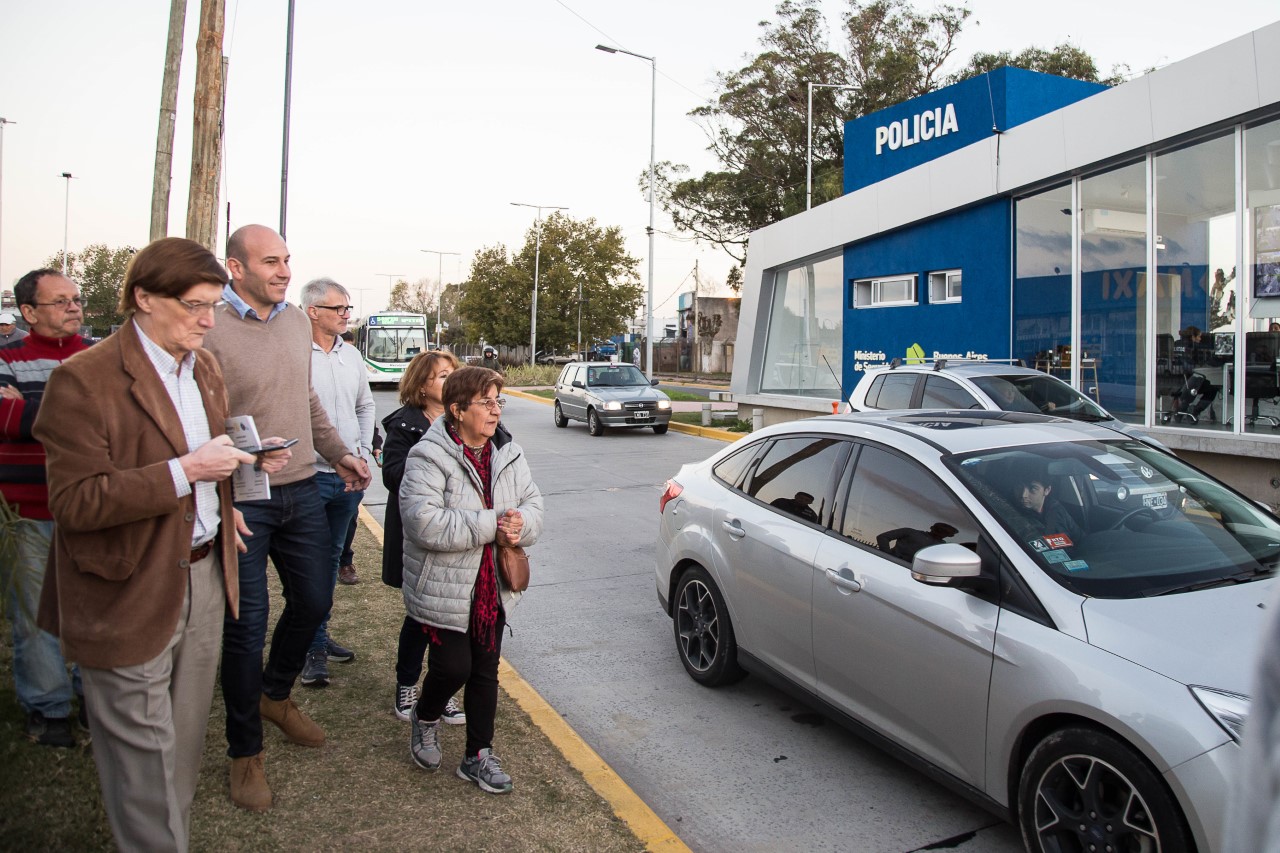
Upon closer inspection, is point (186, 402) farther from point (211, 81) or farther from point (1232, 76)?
point (1232, 76)

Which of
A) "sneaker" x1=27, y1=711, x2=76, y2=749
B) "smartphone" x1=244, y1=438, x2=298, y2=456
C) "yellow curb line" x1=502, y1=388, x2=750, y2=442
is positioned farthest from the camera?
"yellow curb line" x1=502, y1=388, x2=750, y2=442

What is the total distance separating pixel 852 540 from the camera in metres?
4.04

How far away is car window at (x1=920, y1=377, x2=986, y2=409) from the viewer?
9453 mm

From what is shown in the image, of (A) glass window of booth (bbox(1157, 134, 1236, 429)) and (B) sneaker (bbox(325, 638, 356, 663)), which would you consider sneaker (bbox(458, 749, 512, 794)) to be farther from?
(A) glass window of booth (bbox(1157, 134, 1236, 429))

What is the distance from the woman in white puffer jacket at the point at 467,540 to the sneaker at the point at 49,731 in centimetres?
143

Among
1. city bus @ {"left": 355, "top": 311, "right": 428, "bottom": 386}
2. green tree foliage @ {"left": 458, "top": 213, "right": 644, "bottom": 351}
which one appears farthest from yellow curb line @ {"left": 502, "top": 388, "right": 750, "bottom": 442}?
green tree foliage @ {"left": 458, "top": 213, "right": 644, "bottom": 351}

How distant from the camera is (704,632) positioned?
16.5ft

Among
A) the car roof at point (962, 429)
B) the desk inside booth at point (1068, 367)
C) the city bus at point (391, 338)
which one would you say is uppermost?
the city bus at point (391, 338)

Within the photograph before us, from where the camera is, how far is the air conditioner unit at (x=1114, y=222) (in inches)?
486

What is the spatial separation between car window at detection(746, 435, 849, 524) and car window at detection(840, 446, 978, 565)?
0.17 m

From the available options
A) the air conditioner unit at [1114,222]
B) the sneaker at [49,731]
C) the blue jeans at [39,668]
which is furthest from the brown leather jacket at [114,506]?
the air conditioner unit at [1114,222]

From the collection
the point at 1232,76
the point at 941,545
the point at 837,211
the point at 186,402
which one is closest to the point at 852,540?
the point at 941,545

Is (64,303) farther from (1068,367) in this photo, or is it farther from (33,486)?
(1068,367)

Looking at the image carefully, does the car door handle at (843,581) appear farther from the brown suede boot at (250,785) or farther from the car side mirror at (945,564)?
the brown suede boot at (250,785)
